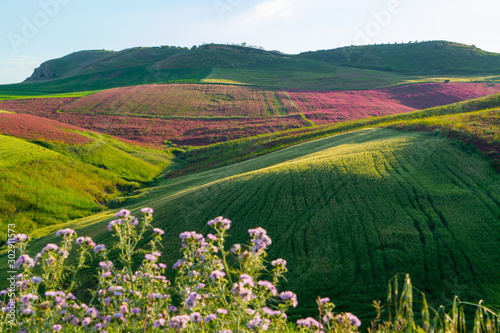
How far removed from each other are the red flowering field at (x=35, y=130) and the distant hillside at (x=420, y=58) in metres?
141

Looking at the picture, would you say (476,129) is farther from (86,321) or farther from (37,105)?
(37,105)

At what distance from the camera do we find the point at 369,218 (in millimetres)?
13875

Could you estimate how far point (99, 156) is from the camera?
41719 mm

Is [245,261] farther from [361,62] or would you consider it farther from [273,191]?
[361,62]

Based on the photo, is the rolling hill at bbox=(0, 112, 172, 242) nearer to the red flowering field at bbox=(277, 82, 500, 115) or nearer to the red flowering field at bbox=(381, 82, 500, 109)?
the red flowering field at bbox=(277, 82, 500, 115)

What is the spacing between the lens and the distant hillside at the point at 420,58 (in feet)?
449

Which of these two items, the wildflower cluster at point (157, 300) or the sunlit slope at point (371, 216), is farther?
the sunlit slope at point (371, 216)

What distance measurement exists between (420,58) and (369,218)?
175 m

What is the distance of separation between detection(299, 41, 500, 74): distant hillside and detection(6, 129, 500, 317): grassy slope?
143295 millimetres

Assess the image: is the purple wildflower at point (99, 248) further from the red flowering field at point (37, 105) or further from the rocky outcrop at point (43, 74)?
the rocky outcrop at point (43, 74)

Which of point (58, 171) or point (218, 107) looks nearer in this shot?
point (58, 171)

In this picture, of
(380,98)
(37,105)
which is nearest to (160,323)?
(37,105)

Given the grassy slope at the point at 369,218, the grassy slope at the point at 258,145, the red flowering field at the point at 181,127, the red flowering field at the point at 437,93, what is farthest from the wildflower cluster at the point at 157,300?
the red flowering field at the point at 437,93

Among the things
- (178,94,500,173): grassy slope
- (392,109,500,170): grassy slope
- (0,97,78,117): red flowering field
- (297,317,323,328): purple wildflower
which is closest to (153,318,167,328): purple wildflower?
(297,317,323,328): purple wildflower
